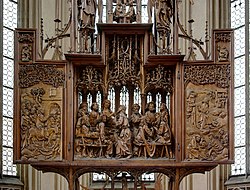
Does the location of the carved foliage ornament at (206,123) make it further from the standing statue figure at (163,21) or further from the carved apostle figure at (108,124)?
the carved apostle figure at (108,124)


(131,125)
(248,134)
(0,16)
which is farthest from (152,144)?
(0,16)

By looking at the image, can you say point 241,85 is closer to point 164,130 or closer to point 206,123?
point 206,123

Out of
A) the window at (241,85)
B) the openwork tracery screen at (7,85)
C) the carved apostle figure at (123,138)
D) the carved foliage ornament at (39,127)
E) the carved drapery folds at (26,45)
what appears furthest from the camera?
the window at (241,85)

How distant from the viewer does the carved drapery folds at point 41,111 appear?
1612 cm

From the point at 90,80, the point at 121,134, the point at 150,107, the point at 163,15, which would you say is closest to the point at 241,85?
the point at 163,15

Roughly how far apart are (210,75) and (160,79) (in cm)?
89

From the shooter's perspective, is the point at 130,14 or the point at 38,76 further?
the point at 130,14

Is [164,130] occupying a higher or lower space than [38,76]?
Answer: lower

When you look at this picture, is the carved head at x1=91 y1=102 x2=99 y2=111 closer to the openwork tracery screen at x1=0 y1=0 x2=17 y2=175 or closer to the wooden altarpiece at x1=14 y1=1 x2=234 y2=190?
the wooden altarpiece at x1=14 y1=1 x2=234 y2=190

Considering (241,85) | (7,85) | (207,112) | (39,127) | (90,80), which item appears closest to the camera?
(39,127)

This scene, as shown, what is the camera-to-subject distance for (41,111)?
16.2 meters

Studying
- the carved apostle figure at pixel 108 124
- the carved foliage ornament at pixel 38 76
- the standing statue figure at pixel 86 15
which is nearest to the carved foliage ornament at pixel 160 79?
the carved apostle figure at pixel 108 124

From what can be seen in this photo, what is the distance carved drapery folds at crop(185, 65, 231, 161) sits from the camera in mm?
16188

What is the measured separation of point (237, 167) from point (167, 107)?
4.57 meters
